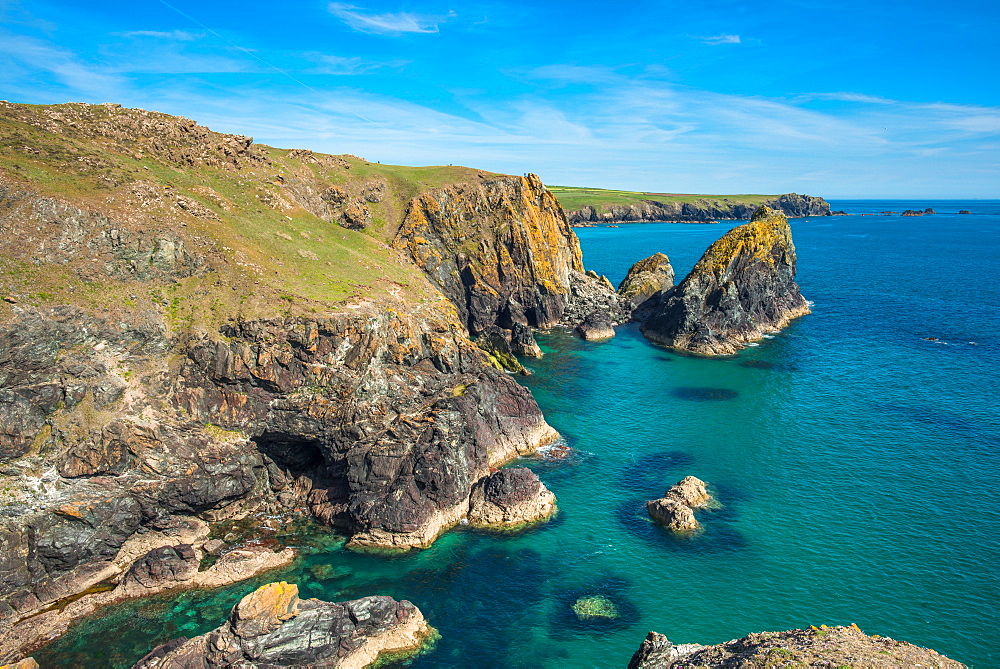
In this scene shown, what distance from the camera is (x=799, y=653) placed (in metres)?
24.6

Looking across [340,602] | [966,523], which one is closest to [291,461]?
[340,602]

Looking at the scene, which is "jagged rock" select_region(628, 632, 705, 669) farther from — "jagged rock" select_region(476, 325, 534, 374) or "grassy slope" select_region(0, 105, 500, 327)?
"jagged rock" select_region(476, 325, 534, 374)

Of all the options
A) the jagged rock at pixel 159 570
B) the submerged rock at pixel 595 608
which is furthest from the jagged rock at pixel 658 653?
the jagged rock at pixel 159 570

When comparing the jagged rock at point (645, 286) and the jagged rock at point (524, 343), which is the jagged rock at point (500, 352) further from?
the jagged rock at point (645, 286)

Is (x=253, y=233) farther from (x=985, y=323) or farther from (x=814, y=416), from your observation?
(x=985, y=323)

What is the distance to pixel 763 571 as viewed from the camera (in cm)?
3788

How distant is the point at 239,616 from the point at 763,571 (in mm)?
34154

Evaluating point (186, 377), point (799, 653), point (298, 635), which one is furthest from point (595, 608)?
point (186, 377)

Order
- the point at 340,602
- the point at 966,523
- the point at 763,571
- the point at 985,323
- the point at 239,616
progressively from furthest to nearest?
1. the point at 985,323
2. the point at 966,523
3. the point at 763,571
4. the point at 340,602
5. the point at 239,616

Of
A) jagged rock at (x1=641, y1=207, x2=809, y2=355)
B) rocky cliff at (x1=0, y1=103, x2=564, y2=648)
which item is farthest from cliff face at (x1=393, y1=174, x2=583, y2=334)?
rocky cliff at (x1=0, y1=103, x2=564, y2=648)

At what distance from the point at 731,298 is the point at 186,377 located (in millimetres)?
82036

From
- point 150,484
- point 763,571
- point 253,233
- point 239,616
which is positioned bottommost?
point 763,571

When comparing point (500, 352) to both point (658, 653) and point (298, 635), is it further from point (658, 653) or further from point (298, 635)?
point (658, 653)

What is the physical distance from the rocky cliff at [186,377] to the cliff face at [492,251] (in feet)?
110
